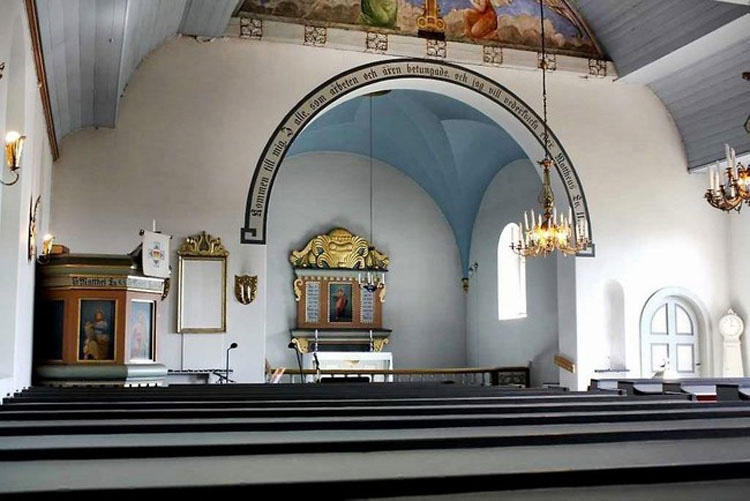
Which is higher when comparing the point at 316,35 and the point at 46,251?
the point at 316,35

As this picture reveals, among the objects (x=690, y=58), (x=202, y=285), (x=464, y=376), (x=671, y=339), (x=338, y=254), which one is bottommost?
(x=464, y=376)

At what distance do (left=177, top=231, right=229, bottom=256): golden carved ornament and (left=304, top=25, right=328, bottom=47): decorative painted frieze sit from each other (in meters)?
2.81

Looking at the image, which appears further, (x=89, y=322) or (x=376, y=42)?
(x=376, y=42)

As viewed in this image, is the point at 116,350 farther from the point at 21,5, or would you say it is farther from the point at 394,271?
the point at 394,271

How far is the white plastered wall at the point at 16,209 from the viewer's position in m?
5.69

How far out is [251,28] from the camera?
34.7ft

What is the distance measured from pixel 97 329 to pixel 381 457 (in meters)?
5.94

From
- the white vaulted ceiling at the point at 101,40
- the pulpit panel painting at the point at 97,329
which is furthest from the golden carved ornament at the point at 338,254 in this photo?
the pulpit panel painting at the point at 97,329

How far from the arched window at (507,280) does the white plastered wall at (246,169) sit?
3.45 m

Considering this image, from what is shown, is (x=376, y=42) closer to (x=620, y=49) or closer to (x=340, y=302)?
(x=620, y=49)

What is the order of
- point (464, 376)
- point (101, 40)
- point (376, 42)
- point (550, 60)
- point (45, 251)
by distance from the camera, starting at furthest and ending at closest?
point (464, 376), point (550, 60), point (376, 42), point (45, 251), point (101, 40)

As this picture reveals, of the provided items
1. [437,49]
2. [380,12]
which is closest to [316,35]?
[380,12]

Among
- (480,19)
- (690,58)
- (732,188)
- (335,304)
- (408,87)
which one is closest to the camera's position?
(732,188)

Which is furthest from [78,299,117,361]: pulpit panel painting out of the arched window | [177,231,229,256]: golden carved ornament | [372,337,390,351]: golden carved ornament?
the arched window
